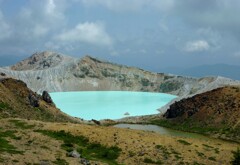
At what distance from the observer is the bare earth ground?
155ft

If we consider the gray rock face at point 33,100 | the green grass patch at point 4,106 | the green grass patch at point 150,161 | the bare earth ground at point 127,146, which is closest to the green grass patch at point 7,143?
the bare earth ground at point 127,146

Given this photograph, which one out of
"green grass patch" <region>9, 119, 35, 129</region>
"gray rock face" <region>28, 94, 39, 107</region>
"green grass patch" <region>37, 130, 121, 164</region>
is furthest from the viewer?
"gray rock face" <region>28, 94, 39, 107</region>

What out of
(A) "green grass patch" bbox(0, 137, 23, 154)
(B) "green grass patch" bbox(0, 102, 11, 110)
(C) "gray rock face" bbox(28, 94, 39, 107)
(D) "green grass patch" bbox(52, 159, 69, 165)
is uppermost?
(C) "gray rock face" bbox(28, 94, 39, 107)

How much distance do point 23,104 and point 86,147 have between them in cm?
6014

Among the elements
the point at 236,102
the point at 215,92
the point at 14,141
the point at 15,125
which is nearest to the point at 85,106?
the point at 215,92

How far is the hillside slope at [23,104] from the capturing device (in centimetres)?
10038

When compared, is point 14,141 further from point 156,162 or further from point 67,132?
point 156,162

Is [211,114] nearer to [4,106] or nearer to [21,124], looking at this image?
[4,106]

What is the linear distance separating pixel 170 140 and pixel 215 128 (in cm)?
5871

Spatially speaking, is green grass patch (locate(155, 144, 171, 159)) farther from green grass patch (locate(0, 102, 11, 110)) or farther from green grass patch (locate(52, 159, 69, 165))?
green grass patch (locate(0, 102, 11, 110))

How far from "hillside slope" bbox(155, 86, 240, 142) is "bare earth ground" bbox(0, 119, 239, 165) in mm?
47783

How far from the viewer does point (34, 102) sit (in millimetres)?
114500

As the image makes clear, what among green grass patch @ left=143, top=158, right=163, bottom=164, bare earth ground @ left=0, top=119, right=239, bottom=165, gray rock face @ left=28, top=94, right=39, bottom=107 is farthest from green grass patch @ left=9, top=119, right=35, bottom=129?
gray rock face @ left=28, top=94, right=39, bottom=107

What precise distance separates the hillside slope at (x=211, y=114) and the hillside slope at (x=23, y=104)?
40331 mm
